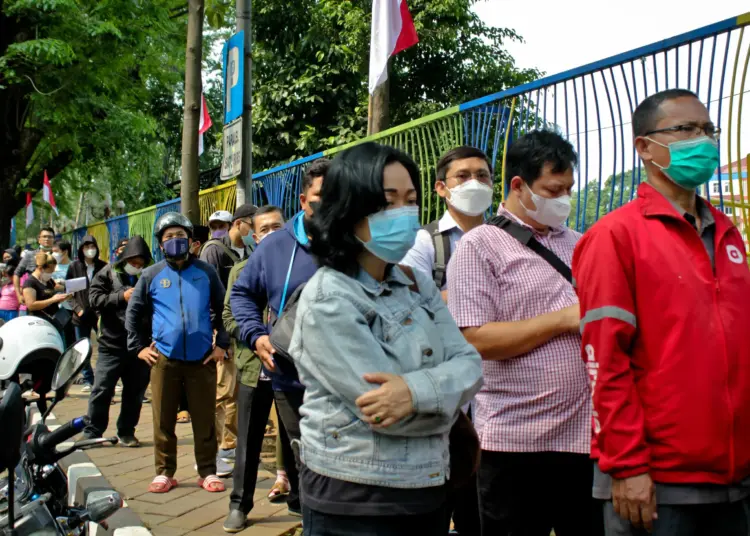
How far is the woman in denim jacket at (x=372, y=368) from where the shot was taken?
6.57 feet

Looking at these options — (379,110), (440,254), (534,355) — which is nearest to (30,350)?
(440,254)

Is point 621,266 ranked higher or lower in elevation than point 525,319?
higher

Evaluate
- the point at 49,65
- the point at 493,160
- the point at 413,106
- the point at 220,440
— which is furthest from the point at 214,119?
the point at 493,160

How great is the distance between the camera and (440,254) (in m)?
3.54

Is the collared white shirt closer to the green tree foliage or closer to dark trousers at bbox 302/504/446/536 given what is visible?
dark trousers at bbox 302/504/446/536

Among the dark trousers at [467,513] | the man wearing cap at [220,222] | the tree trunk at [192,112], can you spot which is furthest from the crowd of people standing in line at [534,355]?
the tree trunk at [192,112]

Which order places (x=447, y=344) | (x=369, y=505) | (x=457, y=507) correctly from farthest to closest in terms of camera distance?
(x=457, y=507) < (x=447, y=344) < (x=369, y=505)

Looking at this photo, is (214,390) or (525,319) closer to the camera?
(525,319)

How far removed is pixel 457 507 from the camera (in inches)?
132

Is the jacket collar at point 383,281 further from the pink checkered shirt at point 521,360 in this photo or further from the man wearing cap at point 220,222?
the man wearing cap at point 220,222

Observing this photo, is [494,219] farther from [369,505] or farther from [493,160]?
[493,160]

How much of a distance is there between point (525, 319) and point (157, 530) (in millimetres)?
3104

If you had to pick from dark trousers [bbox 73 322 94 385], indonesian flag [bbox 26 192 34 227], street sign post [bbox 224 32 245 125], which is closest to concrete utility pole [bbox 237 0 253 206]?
street sign post [bbox 224 32 245 125]

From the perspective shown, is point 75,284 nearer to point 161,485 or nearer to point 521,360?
point 161,485
